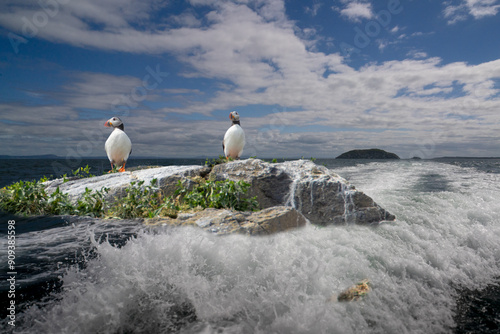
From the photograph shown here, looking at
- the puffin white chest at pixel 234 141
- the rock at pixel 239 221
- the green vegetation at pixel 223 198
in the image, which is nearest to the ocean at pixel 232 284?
the rock at pixel 239 221

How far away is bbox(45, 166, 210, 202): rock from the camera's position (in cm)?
704

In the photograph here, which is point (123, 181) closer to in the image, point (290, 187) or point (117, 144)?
point (117, 144)

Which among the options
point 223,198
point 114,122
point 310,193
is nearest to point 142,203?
point 223,198

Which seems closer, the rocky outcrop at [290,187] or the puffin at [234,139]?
the rocky outcrop at [290,187]

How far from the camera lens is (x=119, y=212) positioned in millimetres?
6215

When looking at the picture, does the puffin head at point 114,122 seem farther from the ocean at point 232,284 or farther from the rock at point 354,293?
the rock at point 354,293

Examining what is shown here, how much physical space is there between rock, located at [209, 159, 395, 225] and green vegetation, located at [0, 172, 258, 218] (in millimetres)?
590

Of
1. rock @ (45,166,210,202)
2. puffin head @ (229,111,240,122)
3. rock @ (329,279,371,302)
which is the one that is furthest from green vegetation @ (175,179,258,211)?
puffin head @ (229,111,240,122)

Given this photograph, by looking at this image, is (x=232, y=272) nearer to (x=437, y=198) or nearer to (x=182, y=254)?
(x=182, y=254)

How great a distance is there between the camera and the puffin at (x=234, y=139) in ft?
31.6

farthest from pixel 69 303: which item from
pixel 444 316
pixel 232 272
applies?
pixel 444 316

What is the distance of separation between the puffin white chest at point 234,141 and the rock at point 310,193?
7.95ft

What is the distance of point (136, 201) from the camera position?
6.41 metres

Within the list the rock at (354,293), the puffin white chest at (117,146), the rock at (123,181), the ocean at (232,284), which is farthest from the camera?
the puffin white chest at (117,146)
